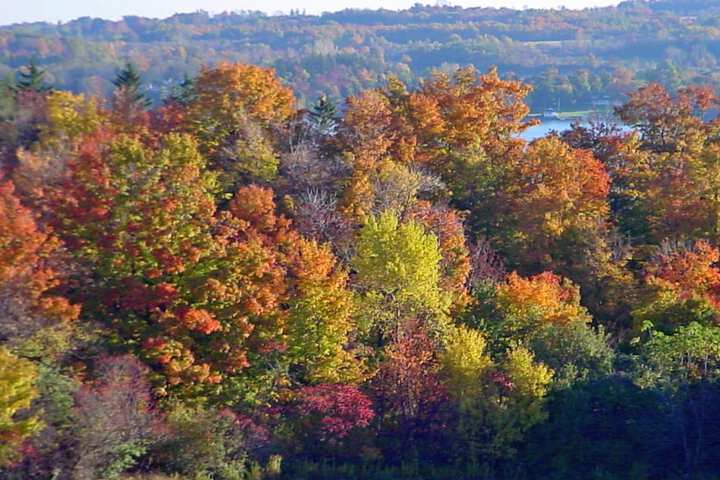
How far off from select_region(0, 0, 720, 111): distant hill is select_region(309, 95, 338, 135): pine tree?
2268cm

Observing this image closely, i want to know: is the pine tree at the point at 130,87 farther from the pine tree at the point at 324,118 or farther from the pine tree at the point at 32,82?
the pine tree at the point at 324,118

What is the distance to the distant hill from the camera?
6762 centimetres

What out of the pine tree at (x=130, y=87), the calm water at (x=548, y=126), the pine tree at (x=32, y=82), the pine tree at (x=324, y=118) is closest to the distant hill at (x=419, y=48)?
the calm water at (x=548, y=126)

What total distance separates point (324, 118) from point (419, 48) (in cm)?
6599

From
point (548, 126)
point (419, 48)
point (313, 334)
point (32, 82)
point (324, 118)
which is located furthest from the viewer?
point (419, 48)

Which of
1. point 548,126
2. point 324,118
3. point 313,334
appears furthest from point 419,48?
point 313,334

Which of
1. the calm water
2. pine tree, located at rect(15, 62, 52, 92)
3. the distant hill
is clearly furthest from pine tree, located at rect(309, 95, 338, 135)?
the distant hill

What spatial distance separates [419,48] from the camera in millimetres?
95875

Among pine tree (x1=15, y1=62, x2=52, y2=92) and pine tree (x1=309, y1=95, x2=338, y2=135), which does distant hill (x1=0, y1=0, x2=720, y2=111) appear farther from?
pine tree (x1=309, y1=95, x2=338, y2=135)

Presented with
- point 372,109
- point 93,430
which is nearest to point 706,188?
point 372,109

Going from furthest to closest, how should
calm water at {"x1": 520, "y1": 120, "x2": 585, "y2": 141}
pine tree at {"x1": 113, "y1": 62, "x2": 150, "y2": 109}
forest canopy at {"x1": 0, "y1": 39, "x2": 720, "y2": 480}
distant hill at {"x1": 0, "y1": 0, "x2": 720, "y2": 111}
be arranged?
distant hill at {"x1": 0, "y1": 0, "x2": 720, "y2": 111} < calm water at {"x1": 520, "y1": 120, "x2": 585, "y2": 141} < pine tree at {"x1": 113, "y1": 62, "x2": 150, "y2": 109} < forest canopy at {"x1": 0, "y1": 39, "x2": 720, "y2": 480}

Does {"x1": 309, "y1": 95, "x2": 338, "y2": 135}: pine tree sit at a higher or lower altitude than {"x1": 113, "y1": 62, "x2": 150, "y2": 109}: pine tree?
lower

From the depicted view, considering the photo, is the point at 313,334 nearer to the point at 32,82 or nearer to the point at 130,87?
the point at 130,87

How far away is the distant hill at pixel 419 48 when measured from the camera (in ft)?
222
